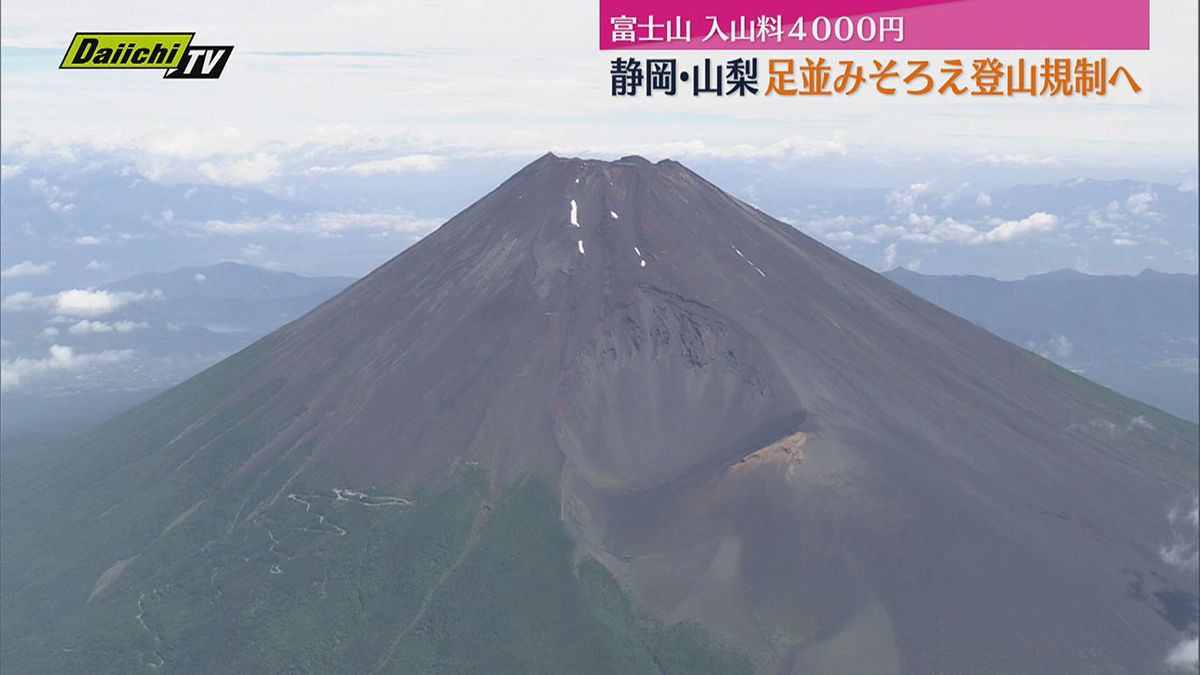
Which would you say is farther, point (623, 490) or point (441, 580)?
point (623, 490)

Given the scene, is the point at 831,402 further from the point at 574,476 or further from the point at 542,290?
the point at 542,290

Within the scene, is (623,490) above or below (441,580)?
above

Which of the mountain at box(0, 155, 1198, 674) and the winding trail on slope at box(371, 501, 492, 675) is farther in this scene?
the winding trail on slope at box(371, 501, 492, 675)

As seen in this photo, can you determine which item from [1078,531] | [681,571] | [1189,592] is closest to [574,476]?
[681,571]

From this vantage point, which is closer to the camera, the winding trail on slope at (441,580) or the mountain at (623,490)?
the mountain at (623,490)
